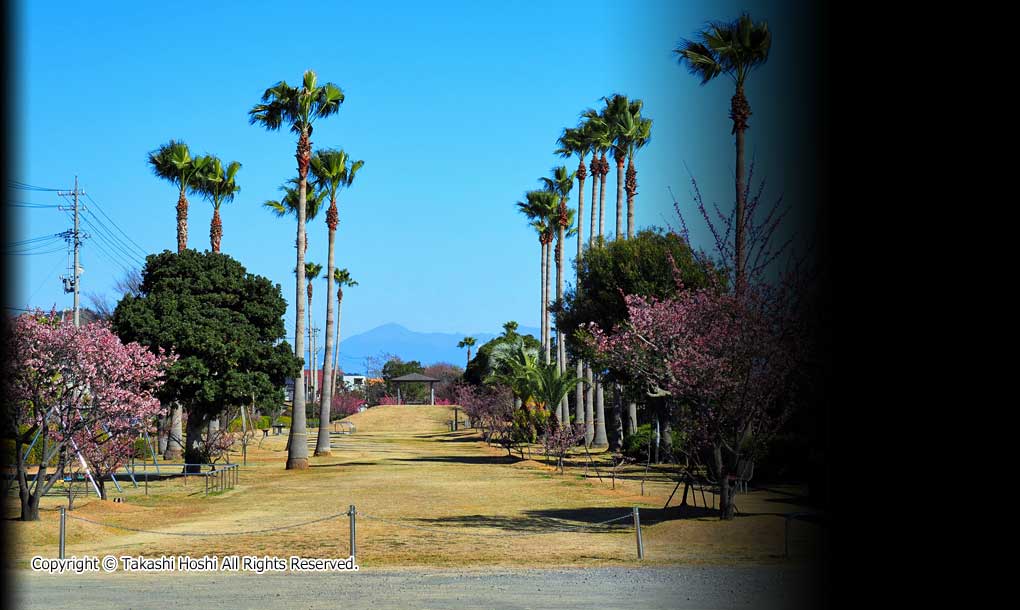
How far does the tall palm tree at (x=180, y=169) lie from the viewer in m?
47.0

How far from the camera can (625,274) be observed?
130 ft

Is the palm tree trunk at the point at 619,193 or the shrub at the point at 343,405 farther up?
the palm tree trunk at the point at 619,193

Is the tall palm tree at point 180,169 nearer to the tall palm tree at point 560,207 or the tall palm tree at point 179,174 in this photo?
the tall palm tree at point 179,174

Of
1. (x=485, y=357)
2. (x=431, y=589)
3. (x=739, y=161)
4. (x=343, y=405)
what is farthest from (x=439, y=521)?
(x=343, y=405)

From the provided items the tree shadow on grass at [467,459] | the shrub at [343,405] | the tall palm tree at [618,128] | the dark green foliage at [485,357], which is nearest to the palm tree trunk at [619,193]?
the tall palm tree at [618,128]

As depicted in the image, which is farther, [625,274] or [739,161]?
[625,274]

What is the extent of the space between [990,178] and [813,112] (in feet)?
5.35

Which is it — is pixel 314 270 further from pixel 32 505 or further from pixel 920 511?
pixel 920 511

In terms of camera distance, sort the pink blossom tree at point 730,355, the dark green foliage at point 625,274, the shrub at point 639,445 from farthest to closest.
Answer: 1. the shrub at point 639,445
2. the dark green foliage at point 625,274
3. the pink blossom tree at point 730,355

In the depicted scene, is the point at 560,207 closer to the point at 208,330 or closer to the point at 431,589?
the point at 208,330

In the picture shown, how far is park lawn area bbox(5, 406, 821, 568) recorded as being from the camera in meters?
16.8

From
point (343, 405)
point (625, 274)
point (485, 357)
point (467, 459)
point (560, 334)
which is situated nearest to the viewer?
point (625, 274)

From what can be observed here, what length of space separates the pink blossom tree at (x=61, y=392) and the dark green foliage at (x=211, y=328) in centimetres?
1011

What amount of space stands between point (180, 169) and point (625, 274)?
22.1 metres
